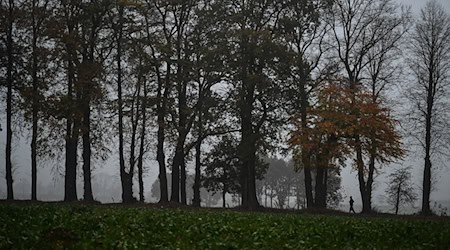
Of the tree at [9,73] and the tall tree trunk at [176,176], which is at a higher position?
the tree at [9,73]

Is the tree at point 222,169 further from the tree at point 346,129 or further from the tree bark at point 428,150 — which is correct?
the tree bark at point 428,150

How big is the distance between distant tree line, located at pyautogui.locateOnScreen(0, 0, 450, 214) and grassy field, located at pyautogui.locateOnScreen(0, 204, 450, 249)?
492 inches

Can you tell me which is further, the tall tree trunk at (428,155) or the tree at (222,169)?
the tree at (222,169)

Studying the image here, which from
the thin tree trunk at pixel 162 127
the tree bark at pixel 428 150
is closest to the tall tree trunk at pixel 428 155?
the tree bark at pixel 428 150

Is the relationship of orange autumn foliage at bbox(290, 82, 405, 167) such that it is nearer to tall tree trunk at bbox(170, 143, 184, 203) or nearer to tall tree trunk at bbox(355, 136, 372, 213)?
tall tree trunk at bbox(355, 136, 372, 213)

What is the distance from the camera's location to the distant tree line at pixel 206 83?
2658 centimetres

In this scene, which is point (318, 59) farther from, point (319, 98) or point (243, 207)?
point (243, 207)

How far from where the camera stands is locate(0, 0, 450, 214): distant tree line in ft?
87.2

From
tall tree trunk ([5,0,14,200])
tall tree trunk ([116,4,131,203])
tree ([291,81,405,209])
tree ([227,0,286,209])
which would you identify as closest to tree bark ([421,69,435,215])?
tree ([291,81,405,209])

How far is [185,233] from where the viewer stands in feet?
39.4

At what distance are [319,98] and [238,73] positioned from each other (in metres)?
5.75

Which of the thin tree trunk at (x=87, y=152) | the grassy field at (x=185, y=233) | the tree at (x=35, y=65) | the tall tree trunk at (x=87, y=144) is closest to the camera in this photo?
the grassy field at (x=185, y=233)

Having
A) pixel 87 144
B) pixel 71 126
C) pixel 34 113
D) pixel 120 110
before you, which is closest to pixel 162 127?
pixel 120 110

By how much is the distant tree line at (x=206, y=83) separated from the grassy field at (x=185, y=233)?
12.5 metres
